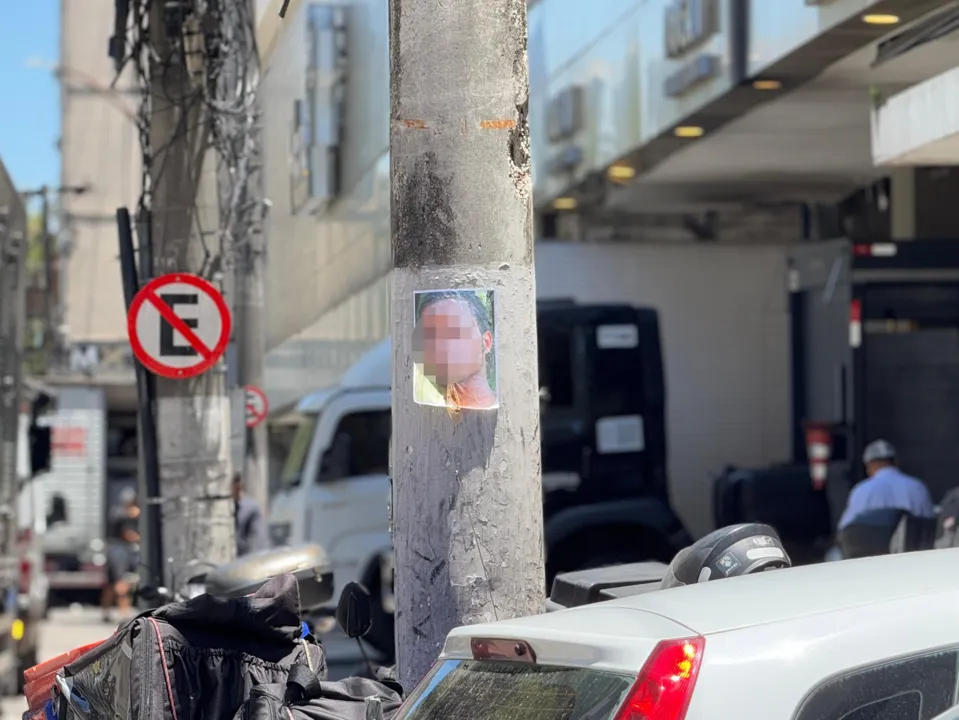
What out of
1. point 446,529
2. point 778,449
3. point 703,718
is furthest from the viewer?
point 778,449

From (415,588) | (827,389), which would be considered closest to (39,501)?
(827,389)

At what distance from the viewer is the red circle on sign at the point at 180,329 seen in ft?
26.3

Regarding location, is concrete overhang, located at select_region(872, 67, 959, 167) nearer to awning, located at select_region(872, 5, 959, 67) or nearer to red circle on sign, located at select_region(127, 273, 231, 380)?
awning, located at select_region(872, 5, 959, 67)

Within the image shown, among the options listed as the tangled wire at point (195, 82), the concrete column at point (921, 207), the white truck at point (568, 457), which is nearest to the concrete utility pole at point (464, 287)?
the tangled wire at point (195, 82)

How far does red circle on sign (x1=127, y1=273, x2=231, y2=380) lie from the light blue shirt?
16.3 ft

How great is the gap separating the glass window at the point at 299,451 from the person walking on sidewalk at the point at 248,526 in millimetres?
1343

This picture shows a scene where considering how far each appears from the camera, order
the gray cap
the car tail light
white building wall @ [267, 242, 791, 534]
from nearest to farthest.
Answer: the car tail light
the gray cap
white building wall @ [267, 242, 791, 534]

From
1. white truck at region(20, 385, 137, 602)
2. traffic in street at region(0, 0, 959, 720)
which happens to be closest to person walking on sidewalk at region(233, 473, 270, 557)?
traffic in street at region(0, 0, 959, 720)

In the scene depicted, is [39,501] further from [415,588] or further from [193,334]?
[415,588]

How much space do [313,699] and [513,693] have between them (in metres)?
1.23

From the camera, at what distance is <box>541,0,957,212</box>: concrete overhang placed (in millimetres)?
10430

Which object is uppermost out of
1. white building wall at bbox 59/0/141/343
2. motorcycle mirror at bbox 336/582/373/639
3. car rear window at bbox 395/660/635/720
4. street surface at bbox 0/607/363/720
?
white building wall at bbox 59/0/141/343

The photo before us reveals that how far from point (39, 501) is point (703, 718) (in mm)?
16303

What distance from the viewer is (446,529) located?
3996 millimetres
